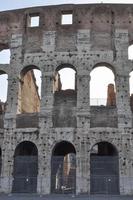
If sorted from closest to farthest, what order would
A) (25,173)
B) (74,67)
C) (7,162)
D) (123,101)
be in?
(25,173) → (7,162) → (123,101) → (74,67)

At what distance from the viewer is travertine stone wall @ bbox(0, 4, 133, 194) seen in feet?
57.8

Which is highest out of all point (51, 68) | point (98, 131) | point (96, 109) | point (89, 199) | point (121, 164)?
point (51, 68)

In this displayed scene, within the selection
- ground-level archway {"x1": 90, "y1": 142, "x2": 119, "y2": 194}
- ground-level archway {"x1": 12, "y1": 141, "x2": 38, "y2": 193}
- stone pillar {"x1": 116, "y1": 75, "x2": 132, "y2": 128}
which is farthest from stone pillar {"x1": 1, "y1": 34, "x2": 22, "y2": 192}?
stone pillar {"x1": 116, "y1": 75, "x2": 132, "y2": 128}

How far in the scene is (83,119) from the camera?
1800cm

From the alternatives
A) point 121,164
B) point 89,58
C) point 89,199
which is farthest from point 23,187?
point 89,58

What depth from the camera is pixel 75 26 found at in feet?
64.5

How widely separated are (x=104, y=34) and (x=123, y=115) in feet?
14.8

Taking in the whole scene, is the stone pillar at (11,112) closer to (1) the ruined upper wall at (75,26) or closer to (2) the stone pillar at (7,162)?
(2) the stone pillar at (7,162)

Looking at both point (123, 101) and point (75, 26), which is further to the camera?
point (75, 26)

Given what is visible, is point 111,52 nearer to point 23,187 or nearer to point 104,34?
point 104,34

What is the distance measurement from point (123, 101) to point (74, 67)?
3100mm

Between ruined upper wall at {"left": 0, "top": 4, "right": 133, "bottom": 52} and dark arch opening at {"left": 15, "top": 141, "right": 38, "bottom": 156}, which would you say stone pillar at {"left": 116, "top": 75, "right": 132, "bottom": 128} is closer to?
ruined upper wall at {"left": 0, "top": 4, "right": 133, "bottom": 52}

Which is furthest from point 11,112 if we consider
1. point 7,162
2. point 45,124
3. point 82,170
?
point 82,170

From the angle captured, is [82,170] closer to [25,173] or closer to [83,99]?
[25,173]
